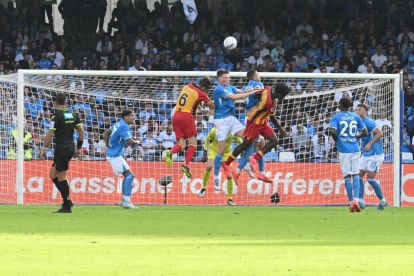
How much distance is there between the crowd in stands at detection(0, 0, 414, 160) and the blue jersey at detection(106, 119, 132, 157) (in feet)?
32.0

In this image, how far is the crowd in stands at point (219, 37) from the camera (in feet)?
107

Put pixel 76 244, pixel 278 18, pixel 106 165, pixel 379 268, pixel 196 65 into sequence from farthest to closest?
pixel 278 18
pixel 196 65
pixel 106 165
pixel 76 244
pixel 379 268

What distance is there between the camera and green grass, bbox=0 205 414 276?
11.2 metres

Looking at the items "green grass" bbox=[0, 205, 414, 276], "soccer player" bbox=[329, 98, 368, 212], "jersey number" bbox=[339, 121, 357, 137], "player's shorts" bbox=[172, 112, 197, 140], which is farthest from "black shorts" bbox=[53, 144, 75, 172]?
"jersey number" bbox=[339, 121, 357, 137]

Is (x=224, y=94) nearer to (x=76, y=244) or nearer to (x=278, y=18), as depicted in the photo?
(x=76, y=244)

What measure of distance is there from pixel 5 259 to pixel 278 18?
23985 millimetres

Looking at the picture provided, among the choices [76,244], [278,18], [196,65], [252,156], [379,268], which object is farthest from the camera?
[278,18]

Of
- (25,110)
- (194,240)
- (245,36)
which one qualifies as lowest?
(194,240)

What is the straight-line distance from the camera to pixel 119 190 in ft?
83.3

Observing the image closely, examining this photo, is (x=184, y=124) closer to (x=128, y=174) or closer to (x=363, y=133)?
(x=128, y=174)

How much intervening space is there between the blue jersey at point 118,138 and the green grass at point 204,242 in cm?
127

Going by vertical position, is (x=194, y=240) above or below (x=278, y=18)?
below

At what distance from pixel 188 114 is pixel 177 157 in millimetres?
2756

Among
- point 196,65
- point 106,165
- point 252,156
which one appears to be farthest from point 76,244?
point 196,65
